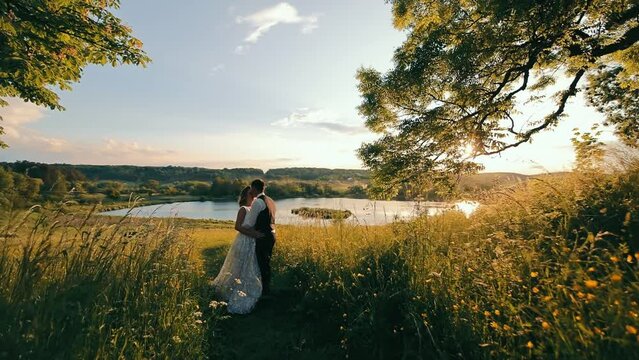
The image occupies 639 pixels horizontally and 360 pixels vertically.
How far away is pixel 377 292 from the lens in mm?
5191

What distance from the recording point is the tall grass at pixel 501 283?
2.69 metres

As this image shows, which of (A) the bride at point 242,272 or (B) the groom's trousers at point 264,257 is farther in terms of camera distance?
(B) the groom's trousers at point 264,257

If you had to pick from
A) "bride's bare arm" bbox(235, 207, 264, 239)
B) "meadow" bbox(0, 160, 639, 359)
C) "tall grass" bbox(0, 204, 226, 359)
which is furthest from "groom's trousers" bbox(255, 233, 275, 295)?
"tall grass" bbox(0, 204, 226, 359)

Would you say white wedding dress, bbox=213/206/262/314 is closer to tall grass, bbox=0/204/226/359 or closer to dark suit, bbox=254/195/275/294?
dark suit, bbox=254/195/275/294

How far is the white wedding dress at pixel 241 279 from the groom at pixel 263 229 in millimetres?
142

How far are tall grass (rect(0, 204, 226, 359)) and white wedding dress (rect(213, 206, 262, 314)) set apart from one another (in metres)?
1.70

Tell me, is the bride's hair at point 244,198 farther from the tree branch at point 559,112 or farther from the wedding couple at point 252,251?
the tree branch at point 559,112

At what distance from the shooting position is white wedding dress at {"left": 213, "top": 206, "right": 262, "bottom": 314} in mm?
7000

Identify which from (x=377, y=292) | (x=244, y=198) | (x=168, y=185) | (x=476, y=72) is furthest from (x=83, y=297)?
(x=168, y=185)

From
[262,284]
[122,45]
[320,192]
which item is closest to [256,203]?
[262,284]

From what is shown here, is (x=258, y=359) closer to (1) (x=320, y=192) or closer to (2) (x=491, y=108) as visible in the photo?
(2) (x=491, y=108)

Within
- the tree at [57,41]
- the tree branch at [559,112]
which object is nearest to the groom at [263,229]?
the tree at [57,41]

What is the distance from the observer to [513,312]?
126 inches

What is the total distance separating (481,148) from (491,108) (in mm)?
1566
